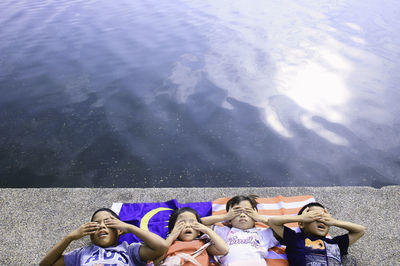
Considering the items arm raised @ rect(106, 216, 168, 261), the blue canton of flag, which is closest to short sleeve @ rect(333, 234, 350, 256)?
the blue canton of flag

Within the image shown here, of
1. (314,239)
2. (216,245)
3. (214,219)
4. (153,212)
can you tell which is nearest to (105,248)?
(153,212)

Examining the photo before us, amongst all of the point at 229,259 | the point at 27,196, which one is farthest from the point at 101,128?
the point at 229,259

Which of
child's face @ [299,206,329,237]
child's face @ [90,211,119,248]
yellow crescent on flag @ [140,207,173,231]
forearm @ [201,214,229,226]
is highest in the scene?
child's face @ [90,211,119,248]

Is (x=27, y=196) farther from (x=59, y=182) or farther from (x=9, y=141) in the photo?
(x=9, y=141)

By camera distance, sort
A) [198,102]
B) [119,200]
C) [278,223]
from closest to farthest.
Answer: [278,223] → [119,200] → [198,102]

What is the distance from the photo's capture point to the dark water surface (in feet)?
16.2

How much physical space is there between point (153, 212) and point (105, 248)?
3.25ft

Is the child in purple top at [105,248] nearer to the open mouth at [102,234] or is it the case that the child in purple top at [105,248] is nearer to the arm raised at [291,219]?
the open mouth at [102,234]

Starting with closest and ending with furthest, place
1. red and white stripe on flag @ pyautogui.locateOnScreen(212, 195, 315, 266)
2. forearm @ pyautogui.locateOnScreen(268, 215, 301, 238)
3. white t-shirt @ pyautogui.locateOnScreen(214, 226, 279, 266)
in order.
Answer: white t-shirt @ pyautogui.locateOnScreen(214, 226, 279, 266), forearm @ pyautogui.locateOnScreen(268, 215, 301, 238), red and white stripe on flag @ pyautogui.locateOnScreen(212, 195, 315, 266)

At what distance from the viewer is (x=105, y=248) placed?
9.13ft

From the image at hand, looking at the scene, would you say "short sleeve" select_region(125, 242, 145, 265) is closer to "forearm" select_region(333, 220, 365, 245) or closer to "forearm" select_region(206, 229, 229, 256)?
"forearm" select_region(206, 229, 229, 256)

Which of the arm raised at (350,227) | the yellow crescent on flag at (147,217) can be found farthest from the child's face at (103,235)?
the arm raised at (350,227)

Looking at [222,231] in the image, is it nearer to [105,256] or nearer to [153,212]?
[153,212]

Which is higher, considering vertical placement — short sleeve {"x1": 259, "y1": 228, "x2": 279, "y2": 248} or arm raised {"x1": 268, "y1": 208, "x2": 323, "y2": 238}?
arm raised {"x1": 268, "y1": 208, "x2": 323, "y2": 238}
